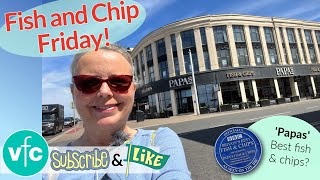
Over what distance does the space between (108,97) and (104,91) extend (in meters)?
0.04

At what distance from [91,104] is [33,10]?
83 centimetres

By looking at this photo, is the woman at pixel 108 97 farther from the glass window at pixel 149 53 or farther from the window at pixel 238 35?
the window at pixel 238 35

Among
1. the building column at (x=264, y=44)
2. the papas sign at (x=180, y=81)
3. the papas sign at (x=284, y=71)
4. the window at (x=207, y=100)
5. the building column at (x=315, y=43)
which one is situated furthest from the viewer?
the papas sign at (x=284, y=71)

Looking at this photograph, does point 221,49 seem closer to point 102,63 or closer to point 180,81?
point 180,81

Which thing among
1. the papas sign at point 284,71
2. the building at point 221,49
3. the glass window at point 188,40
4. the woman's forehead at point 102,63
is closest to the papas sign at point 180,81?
the building at point 221,49

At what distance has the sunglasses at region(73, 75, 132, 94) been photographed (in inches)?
55.1

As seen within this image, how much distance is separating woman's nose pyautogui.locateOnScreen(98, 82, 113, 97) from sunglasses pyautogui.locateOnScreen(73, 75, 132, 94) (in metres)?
0.01

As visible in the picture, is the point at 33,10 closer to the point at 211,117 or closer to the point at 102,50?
the point at 102,50

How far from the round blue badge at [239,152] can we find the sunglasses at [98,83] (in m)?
0.66

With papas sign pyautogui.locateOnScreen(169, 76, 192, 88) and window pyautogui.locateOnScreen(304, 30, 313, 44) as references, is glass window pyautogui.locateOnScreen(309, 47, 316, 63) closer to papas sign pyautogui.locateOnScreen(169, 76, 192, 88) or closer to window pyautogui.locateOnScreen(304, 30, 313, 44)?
window pyautogui.locateOnScreen(304, 30, 313, 44)

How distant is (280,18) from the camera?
205 cm

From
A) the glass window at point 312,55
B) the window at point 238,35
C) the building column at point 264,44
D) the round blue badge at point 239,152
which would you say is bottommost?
the round blue badge at point 239,152

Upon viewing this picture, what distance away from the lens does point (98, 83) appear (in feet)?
4.65

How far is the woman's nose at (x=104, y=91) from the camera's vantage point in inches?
54.7
